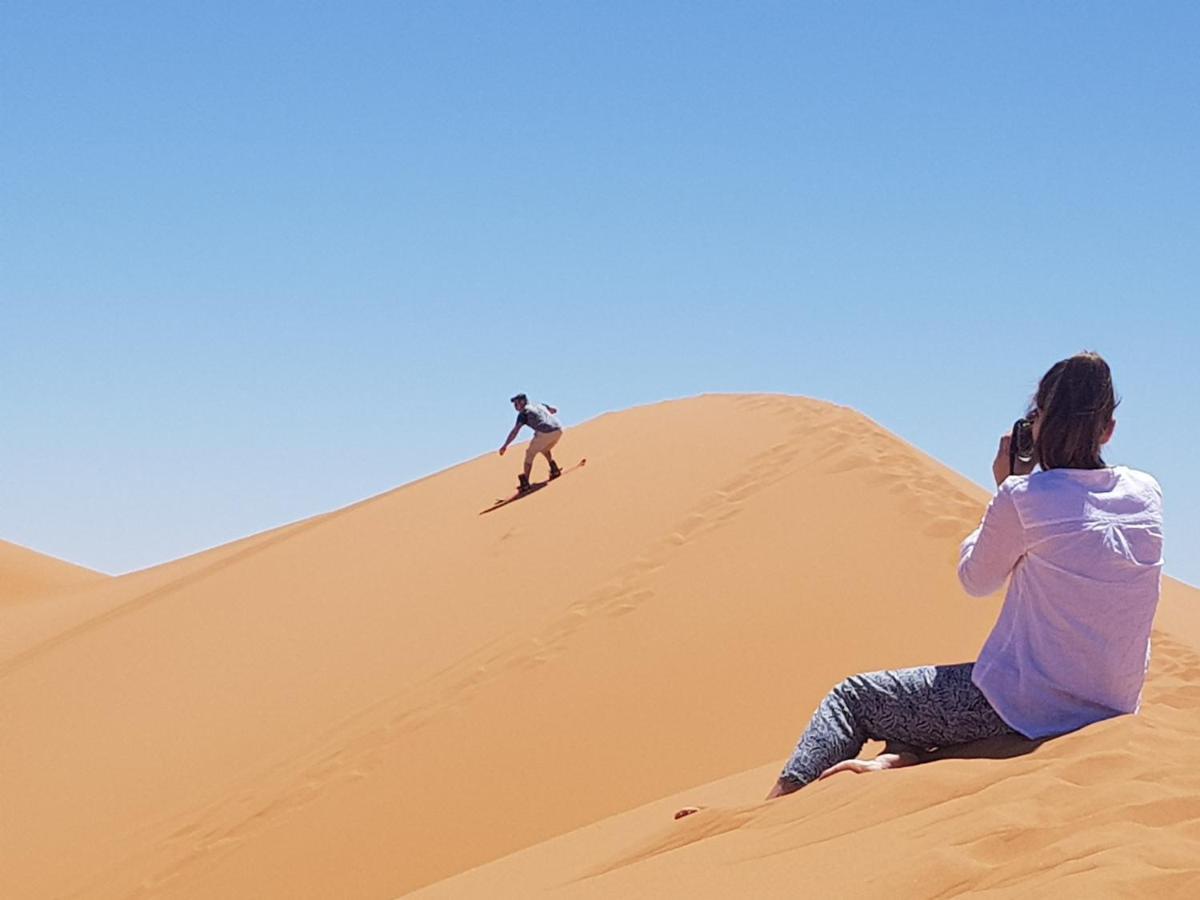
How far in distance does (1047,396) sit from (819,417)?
1161cm

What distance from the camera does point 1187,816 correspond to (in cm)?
333

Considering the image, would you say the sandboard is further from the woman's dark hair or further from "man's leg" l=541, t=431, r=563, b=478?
the woman's dark hair

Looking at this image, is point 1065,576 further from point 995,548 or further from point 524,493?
point 524,493

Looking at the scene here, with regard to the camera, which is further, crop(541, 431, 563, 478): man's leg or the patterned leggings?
crop(541, 431, 563, 478): man's leg

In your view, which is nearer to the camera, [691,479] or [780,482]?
[780,482]

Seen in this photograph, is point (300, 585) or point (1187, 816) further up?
point (300, 585)

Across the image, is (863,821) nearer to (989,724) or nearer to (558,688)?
(989,724)

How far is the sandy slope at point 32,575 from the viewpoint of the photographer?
115ft

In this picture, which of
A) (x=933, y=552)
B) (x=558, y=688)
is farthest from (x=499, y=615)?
(x=933, y=552)

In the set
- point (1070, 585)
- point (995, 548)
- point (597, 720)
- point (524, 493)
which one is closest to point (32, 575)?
point (524, 493)

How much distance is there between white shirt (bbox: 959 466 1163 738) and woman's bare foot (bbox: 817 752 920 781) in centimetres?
37

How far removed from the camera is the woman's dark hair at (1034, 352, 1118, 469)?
4102 mm

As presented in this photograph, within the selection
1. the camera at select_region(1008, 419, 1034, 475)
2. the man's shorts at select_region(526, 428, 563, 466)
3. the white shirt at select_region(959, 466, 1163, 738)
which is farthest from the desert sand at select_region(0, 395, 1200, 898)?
the camera at select_region(1008, 419, 1034, 475)

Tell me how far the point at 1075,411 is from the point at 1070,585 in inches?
21.1
